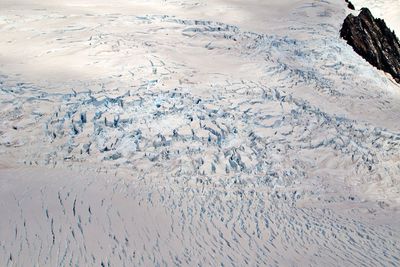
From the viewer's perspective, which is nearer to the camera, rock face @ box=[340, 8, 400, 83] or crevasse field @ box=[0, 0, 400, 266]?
crevasse field @ box=[0, 0, 400, 266]

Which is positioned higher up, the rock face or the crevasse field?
the rock face

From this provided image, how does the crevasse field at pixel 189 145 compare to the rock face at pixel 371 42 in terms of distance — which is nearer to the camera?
the crevasse field at pixel 189 145

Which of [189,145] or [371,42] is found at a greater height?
[371,42]

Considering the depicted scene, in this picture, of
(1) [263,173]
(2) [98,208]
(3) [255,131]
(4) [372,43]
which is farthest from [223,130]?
(4) [372,43]

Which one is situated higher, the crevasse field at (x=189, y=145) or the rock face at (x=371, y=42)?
the rock face at (x=371, y=42)

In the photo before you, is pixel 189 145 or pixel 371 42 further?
pixel 371 42
